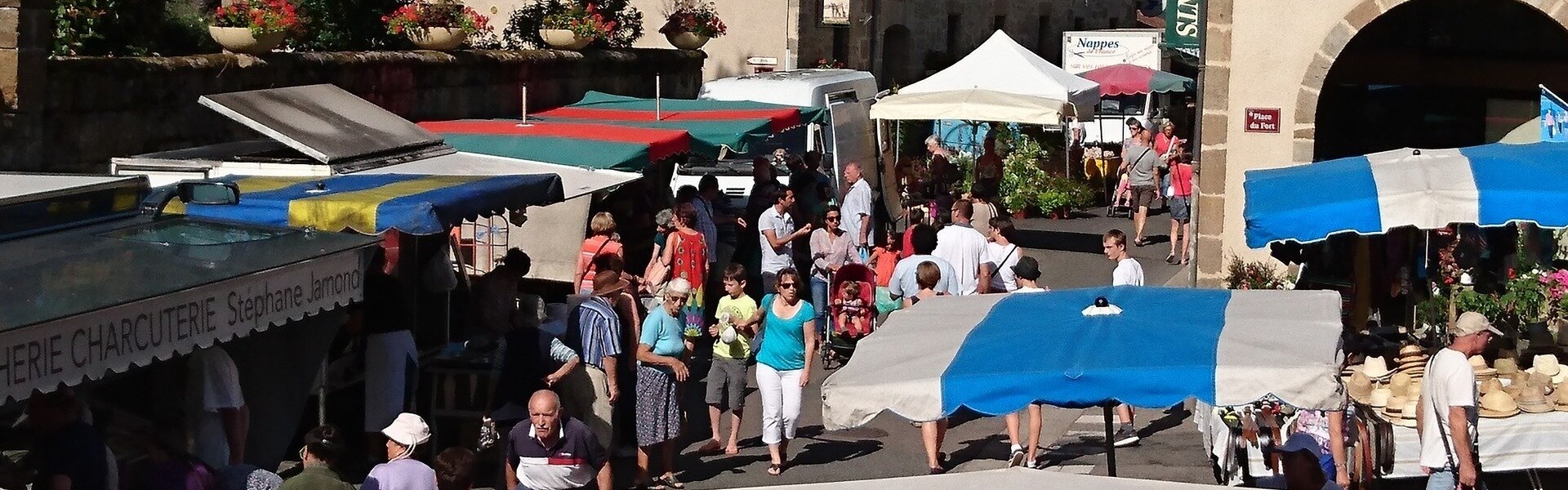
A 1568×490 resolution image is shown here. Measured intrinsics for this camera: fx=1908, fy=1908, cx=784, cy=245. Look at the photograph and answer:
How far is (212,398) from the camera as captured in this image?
837cm

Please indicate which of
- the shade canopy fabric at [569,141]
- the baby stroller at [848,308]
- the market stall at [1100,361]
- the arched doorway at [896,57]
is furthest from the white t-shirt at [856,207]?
the arched doorway at [896,57]

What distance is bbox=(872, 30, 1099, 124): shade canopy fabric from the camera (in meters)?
20.9

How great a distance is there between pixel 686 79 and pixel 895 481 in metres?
16.9

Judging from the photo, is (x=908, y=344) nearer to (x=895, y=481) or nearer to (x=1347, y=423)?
(x=895, y=481)

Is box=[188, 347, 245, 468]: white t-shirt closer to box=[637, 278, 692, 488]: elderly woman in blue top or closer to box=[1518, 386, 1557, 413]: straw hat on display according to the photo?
box=[637, 278, 692, 488]: elderly woman in blue top

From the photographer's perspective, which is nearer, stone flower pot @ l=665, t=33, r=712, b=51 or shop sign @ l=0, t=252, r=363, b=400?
shop sign @ l=0, t=252, r=363, b=400

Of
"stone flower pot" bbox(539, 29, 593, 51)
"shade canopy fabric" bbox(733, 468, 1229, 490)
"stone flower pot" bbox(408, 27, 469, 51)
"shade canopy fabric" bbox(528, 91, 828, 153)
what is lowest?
"shade canopy fabric" bbox(733, 468, 1229, 490)

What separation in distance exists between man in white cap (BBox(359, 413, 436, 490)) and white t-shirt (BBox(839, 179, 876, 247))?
29.4 feet

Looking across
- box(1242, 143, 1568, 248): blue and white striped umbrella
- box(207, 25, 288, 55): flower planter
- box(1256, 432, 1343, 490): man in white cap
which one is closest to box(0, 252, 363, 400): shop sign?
box(1256, 432, 1343, 490): man in white cap

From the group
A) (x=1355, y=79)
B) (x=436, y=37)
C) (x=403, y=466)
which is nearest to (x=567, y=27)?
(x=436, y=37)

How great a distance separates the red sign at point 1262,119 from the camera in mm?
15523

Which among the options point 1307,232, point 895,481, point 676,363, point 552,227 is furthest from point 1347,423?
point 552,227

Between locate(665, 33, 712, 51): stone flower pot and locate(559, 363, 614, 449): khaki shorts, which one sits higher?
locate(665, 33, 712, 51): stone flower pot

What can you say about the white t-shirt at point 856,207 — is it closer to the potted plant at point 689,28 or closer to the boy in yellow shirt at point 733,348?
the boy in yellow shirt at point 733,348
